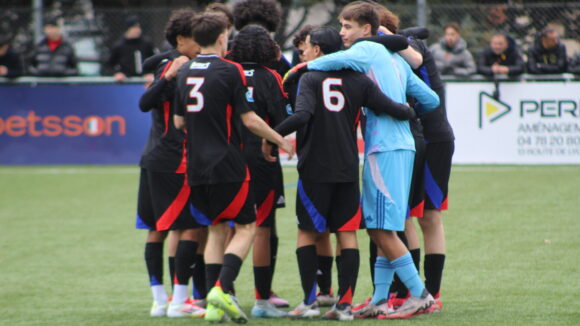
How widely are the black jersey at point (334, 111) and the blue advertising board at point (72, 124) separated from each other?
32.4ft

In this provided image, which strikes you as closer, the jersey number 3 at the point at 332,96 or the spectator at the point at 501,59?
the jersey number 3 at the point at 332,96

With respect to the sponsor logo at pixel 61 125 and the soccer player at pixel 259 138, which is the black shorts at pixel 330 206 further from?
the sponsor logo at pixel 61 125

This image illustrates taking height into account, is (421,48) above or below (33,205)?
above

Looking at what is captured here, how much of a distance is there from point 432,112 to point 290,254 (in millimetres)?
2830

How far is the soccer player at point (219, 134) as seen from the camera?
591 centimetres

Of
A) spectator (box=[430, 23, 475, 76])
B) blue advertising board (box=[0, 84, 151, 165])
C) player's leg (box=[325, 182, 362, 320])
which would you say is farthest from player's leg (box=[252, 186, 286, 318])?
blue advertising board (box=[0, 84, 151, 165])

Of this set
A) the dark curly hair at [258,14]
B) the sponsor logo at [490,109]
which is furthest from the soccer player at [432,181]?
the sponsor logo at [490,109]

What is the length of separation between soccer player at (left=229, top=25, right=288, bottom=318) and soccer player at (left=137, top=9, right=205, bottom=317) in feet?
1.32

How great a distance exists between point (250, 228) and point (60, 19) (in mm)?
13447

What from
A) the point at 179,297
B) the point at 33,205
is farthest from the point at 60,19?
the point at 179,297

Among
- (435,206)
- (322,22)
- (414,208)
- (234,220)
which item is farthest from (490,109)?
(234,220)

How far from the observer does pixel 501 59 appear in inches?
565

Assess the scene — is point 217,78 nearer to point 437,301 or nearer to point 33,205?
point 437,301

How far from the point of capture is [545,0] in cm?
1853
